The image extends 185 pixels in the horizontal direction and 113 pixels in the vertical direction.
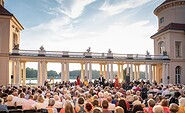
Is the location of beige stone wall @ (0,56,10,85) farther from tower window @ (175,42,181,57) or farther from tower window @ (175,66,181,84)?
tower window @ (175,42,181,57)

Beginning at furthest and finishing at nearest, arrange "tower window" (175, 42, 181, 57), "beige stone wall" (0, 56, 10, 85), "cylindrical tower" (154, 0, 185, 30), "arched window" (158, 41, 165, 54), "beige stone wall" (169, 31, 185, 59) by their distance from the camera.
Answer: "cylindrical tower" (154, 0, 185, 30)
"arched window" (158, 41, 165, 54)
"tower window" (175, 42, 181, 57)
"beige stone wall" (169, 31, 185, 59)
"beige stone wall" (0, 56, 10, 85)

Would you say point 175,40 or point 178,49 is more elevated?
point 175,40

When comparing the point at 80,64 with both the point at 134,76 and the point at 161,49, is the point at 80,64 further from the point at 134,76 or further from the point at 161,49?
the point at 161,49

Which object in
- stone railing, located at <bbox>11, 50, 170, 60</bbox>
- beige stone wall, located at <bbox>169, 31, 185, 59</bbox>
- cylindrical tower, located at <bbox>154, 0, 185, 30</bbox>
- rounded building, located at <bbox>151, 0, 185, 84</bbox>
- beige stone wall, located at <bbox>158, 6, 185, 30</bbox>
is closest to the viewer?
stone railing, located at <bbox>11, 50, 170, 60</bbox>

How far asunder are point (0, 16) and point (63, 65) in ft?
30.8

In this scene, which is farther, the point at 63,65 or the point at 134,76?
the point at 134,76

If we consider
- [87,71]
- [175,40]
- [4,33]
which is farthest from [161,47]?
[4,33]

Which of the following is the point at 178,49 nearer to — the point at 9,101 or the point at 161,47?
the point at 161,47

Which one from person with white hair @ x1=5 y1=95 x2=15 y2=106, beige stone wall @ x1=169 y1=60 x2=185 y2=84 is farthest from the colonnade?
person with white hair @ x1=5 y1=95 x2=15 y2=106

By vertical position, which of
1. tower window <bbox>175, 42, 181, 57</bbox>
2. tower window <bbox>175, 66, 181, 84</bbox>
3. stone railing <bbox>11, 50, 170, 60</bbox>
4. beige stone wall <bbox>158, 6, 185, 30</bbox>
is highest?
beige stone wall <bbox>158, 6, 185, 30</bbox>

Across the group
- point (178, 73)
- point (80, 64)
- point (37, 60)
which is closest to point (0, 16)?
point (37, 60)

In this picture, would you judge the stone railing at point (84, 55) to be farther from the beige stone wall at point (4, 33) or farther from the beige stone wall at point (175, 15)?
the beige stone wall at point (175, 15)

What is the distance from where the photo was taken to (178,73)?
33.9 metres

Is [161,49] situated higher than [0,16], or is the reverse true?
[0,16]
